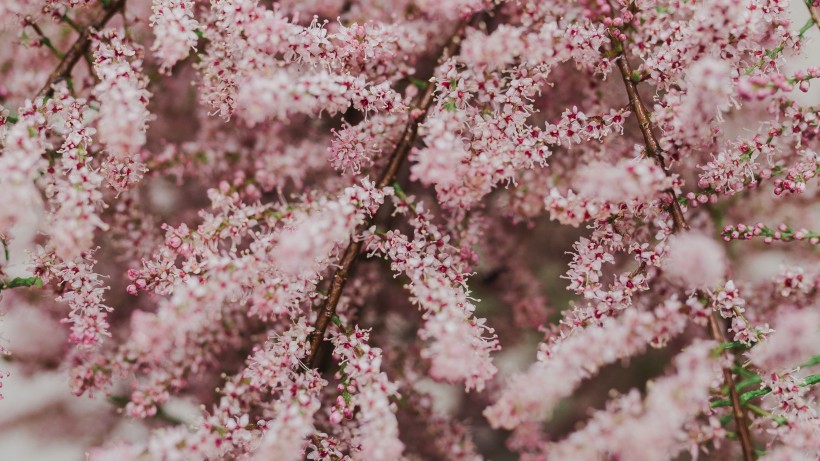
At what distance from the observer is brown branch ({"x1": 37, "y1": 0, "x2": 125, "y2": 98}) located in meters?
1.36

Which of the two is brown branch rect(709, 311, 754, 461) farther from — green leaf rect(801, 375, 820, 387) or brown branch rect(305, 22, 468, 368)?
brown branch rect(305, 22, 468, 368)

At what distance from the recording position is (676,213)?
1.23 m

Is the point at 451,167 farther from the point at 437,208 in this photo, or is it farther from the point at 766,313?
the point at 766,313

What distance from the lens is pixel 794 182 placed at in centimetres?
131

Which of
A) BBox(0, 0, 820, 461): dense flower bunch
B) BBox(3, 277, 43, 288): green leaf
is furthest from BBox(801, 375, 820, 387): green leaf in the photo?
BBox(3, 277, 43, 288): green leaf

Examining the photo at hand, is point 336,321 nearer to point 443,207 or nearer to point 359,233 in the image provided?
point 359,233

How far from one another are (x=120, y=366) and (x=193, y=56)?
918 mm

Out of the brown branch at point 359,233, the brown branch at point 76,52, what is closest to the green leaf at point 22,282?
the brown branch at point 76,52

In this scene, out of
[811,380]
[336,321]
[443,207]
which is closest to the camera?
[811,380]

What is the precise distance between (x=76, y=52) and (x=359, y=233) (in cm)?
73

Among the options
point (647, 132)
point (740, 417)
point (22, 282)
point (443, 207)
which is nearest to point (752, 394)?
point (740, 417)

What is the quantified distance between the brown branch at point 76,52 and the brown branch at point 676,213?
1091 millimetres

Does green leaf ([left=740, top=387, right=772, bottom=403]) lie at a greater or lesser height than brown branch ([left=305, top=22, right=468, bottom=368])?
lesser

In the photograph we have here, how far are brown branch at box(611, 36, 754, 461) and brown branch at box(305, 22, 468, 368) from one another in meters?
0.36
